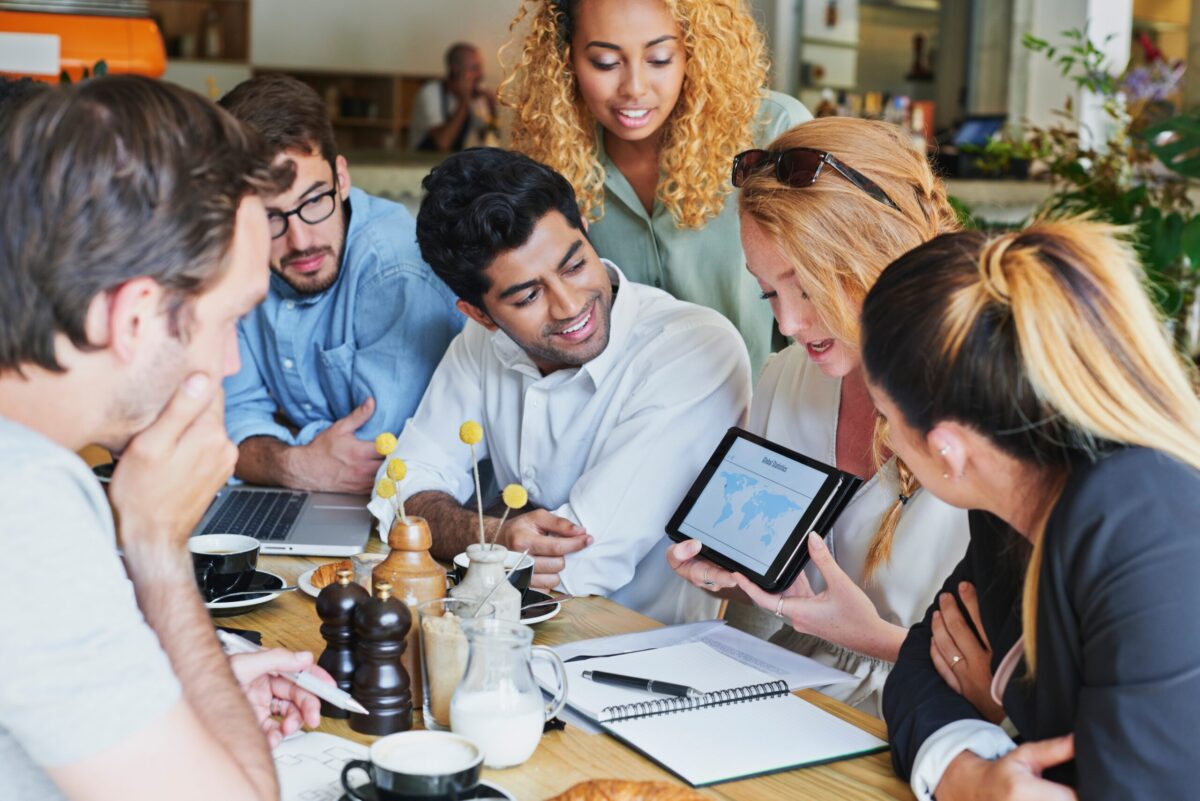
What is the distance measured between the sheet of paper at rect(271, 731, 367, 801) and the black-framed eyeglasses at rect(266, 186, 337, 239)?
1268mm

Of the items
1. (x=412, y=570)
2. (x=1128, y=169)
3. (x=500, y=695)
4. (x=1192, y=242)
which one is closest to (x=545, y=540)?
(x=412, y=570)

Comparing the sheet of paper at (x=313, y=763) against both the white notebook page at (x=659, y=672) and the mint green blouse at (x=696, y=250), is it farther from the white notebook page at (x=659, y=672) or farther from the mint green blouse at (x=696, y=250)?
the mint green blouse at (x=696, y=250)

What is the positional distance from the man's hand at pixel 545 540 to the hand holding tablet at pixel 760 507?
0.66 ft

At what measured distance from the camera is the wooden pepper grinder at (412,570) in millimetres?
1513

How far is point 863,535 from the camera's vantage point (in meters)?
1.82

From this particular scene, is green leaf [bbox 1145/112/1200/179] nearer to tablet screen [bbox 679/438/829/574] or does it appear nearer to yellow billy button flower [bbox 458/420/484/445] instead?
tablet screen [bbox 679/438/829/574]

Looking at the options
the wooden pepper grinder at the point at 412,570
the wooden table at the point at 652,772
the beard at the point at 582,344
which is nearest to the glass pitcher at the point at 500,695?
the wooden table at the point at 652,772

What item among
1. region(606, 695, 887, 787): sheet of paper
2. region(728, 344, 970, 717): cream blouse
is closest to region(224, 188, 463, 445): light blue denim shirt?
region(728, 344, 970, 717): cream blouse

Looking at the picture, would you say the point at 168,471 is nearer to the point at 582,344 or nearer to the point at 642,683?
the point at 642,683

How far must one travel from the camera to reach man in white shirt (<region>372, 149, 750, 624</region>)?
6.59ft

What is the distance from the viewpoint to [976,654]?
1360 mm

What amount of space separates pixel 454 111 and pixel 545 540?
248 inches

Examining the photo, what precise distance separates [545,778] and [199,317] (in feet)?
1.78

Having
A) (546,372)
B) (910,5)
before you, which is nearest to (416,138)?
(910,5)
